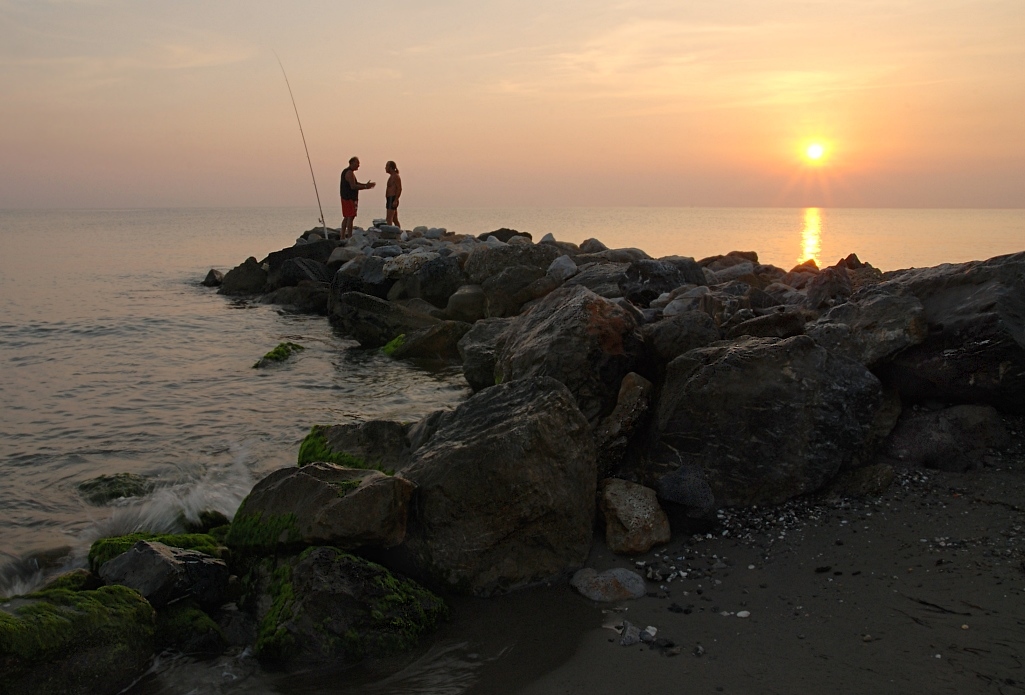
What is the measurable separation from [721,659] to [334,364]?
955 cm

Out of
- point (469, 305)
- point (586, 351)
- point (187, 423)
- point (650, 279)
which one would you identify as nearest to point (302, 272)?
point (469, 305)

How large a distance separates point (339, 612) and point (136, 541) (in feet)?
6.09

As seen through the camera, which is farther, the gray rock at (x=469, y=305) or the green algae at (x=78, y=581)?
the gray rock at (x=469, y=305)

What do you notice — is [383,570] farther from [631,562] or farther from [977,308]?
[977,308]

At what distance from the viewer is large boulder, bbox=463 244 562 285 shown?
45.3 feet

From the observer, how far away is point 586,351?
6203 mm

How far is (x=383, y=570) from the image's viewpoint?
4402 mm

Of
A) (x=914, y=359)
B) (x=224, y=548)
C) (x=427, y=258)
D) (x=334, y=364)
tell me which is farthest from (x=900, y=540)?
(x=427, y=258)

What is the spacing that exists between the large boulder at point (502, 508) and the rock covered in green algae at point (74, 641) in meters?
1.59

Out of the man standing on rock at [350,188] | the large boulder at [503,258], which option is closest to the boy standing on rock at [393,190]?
the man standing on rock at [350,188]

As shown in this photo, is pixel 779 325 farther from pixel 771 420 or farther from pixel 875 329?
pixel 771 420

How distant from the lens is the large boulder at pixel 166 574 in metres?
4.43

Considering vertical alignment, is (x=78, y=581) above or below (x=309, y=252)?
below

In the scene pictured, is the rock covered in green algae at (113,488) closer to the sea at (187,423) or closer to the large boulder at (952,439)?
the sea at (187,423)
